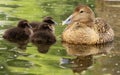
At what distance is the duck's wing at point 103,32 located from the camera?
1215cm

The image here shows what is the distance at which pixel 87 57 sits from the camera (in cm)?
1052

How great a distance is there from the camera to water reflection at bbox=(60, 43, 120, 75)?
9570 millimetres

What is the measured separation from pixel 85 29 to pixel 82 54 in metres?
1.37

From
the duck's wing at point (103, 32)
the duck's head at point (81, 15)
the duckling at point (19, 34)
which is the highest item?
the duck's head at point (81, 15)

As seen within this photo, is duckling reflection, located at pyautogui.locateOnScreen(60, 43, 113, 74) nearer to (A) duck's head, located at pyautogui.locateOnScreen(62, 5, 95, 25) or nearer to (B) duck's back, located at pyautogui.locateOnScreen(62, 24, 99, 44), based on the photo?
(B) duck's back, located at pyautogui.locateOnScreen(62, 24, 99, 44)

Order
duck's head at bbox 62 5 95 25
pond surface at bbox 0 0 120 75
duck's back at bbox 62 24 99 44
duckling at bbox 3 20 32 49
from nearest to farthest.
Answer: pond surface at bbox 0 0 120 75
duckling at bbox 3 20 32 49
duck's back at bbox 62 24 99 44
duck's head at bbox 62 5 95 25

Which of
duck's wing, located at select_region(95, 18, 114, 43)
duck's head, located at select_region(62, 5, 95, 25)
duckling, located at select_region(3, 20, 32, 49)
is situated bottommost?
duck's wing, located at select_region(95, 18, 114, 43)

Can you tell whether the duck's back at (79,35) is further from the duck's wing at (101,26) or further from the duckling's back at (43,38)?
the duckling's back at (43,38)

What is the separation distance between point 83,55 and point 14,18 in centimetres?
339

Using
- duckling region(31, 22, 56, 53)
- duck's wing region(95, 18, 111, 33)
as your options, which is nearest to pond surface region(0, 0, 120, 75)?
duckling region(31, 22, 56, 53)

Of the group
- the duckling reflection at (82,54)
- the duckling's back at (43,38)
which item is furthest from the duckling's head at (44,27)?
the duckling reflection at (82,54)

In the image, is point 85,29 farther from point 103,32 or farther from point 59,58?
point 59,58

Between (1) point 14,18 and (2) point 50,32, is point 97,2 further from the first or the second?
(2) point 50,32

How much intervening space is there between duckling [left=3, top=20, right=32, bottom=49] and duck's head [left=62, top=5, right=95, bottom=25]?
0.86 m
